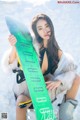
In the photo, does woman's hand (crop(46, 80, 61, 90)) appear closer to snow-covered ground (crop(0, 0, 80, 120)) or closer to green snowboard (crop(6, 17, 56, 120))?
green snowboard (crop(6, 17, 56, 120))

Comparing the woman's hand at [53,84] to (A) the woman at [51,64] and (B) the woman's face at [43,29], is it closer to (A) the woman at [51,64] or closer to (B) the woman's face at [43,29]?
(A) the woman at [51,64]

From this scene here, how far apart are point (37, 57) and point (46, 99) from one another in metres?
0.29

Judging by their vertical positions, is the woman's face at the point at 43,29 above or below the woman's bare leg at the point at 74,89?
above

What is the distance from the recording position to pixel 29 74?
1.93 m

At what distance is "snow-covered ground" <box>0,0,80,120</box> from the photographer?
193 cm

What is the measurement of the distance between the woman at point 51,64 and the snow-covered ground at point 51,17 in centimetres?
4

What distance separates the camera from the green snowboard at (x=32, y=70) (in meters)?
1.89

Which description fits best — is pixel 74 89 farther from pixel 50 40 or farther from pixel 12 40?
pixel 12 40

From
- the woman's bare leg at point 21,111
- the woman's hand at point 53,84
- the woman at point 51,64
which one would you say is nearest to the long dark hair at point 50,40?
the woman at point 51,64

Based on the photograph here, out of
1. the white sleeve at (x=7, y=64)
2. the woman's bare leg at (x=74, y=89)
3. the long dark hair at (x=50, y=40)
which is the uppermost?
the long dark hair at (x=50, y=40)

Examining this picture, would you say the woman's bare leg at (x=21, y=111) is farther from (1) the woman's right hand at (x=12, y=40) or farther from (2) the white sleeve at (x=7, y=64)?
(1) the woman's right hand at (x=12, y=40)

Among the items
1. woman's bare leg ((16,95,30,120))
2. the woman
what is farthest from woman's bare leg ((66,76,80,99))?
woman's bare leg ((16,95,30,120))

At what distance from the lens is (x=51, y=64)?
1953 mm

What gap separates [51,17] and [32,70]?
39 centimetres
